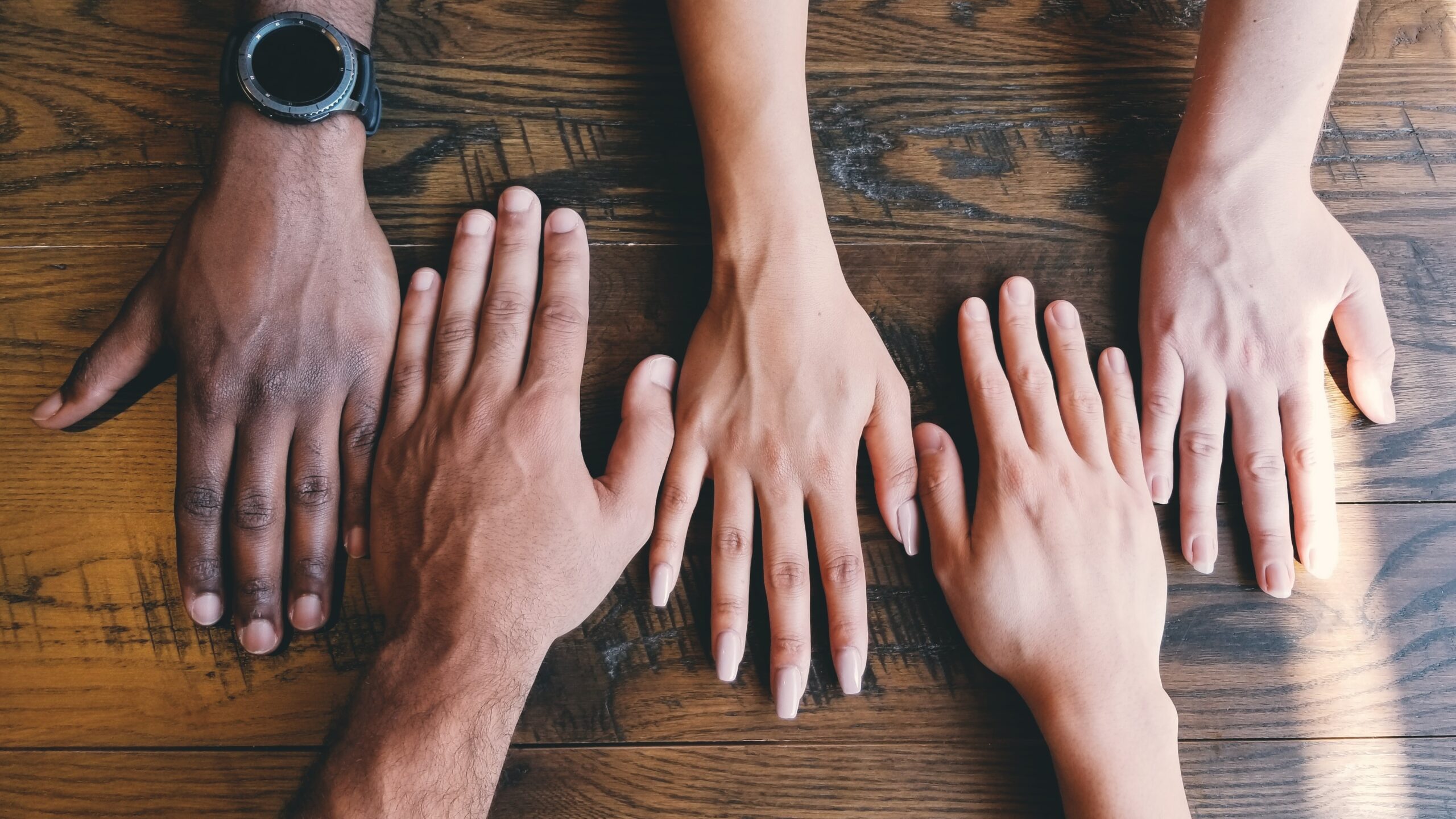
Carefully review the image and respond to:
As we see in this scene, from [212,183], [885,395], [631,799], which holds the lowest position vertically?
[631,799]

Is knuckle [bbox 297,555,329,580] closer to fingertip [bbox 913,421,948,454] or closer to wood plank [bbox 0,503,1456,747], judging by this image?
wood plank [bbox 0,503,1456,747]

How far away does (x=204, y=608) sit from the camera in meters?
0.87

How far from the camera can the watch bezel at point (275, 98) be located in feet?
2.89

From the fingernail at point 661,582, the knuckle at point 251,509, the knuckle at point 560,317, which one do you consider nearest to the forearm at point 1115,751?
the fingernail at point 661,582

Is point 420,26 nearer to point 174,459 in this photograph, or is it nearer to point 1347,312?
point 174,459

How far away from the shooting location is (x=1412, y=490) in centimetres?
95

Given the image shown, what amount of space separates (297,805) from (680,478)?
0.51 metres

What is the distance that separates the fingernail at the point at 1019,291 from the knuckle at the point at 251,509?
0.90 meters

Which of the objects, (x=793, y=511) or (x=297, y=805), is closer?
(x=297, y=805)

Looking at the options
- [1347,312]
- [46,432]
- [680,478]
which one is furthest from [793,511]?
[46,432]

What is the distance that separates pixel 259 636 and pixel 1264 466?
1.17 metres

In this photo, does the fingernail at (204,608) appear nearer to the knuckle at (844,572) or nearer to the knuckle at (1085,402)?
the knuckle at (844,572)

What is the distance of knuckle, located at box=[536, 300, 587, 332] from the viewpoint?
914 mm

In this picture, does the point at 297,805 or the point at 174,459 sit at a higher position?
the point at 174,459
